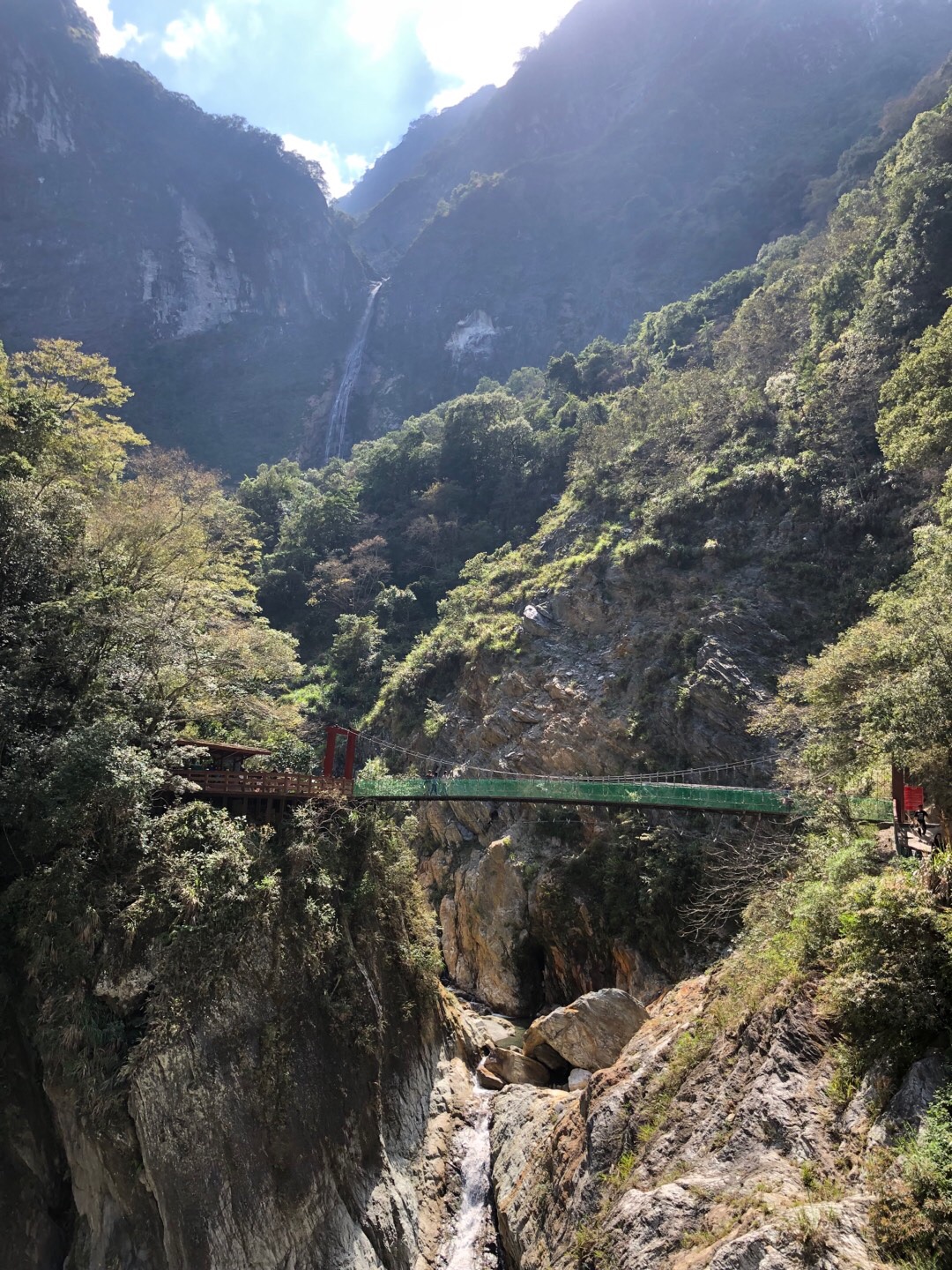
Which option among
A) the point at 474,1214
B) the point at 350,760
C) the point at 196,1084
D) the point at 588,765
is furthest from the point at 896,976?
the point at 588,765

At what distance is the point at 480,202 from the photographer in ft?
232

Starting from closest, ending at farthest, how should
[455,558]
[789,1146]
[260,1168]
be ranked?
[789,1146] < [260,1168] < [455,558]

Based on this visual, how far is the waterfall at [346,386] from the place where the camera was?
64.0m

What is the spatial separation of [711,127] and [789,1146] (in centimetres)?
8251

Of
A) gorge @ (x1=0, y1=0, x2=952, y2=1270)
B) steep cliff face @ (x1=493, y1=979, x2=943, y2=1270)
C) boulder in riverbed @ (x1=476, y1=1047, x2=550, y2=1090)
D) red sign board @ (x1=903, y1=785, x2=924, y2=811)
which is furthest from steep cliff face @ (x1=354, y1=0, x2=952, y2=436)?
steep cliff face @ (x1=493, y1=979, x2=943, y2=1270)

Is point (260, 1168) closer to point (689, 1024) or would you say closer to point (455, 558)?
point (689, 1024)

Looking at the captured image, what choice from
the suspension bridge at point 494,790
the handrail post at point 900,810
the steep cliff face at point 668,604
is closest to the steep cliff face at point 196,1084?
the suspension bridge at point 494,790

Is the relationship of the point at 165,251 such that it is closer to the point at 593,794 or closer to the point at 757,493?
the point at 757,493

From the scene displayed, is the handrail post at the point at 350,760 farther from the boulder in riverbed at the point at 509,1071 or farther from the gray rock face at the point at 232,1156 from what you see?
the boulder in riverbed at the point at 509,1071

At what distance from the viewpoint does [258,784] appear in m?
11.4

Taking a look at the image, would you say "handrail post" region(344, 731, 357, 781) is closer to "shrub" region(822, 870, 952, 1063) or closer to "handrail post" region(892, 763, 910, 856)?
"handrail post" region(892, 763, 910, 856)

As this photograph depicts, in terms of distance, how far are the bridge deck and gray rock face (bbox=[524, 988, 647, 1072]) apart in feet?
13.9

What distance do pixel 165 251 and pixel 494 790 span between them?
7168 cm

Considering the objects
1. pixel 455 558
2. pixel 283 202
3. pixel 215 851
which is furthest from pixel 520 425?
pixel 283 202
